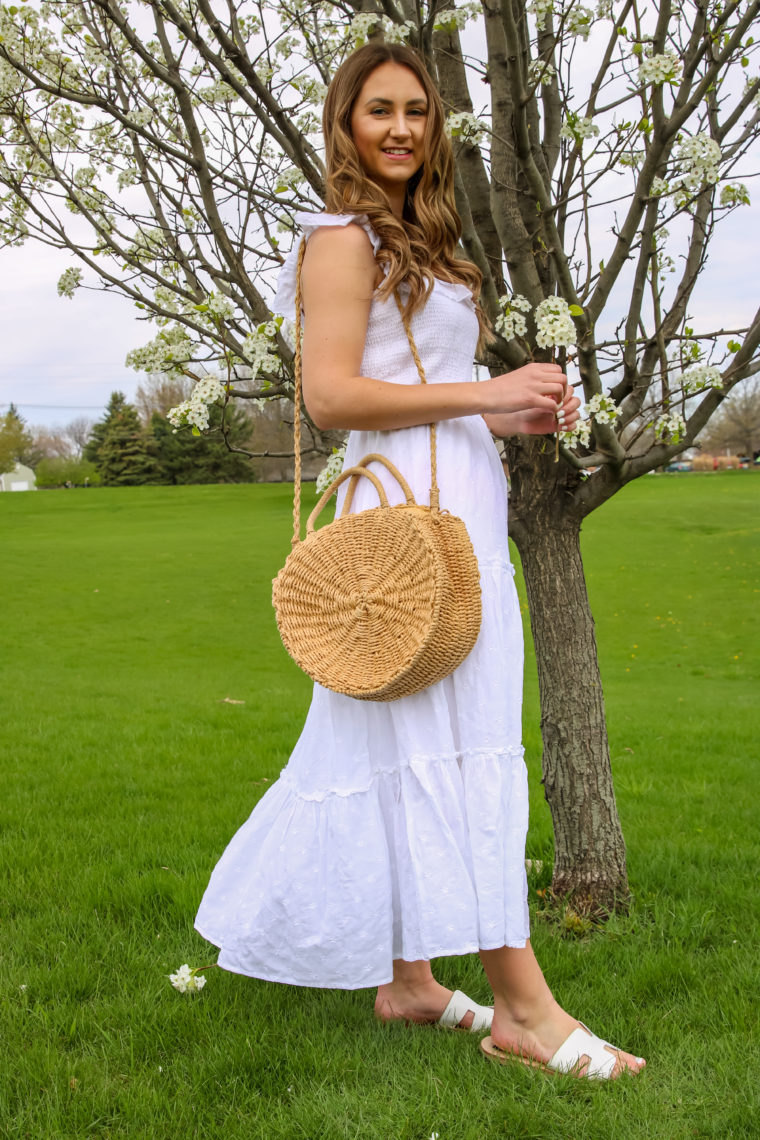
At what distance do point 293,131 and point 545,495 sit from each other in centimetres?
128

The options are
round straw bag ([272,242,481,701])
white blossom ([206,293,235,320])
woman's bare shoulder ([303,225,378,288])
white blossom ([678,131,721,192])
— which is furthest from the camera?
white blossom ([206,293,235,320])

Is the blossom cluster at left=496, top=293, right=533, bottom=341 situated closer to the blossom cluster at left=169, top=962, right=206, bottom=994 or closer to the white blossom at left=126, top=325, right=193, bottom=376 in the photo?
the white blossom at left=126, top=325, right=193, bottom=376

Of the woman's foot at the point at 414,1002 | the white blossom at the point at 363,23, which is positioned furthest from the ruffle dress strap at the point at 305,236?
the woman's foot at the point at 414,1002

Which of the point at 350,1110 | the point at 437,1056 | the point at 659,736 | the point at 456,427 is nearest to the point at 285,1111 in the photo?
the point at 350,1110

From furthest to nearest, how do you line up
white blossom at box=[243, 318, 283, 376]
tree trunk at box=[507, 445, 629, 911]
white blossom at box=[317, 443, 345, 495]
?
1. tree trunk at box=[507, 445, 629, 911]
2. white blossom at box=[317, 443, 345, 495]
3. white blossom at box=[243, 318, 283, 376]

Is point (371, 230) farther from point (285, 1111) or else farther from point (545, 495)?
point (285, 1111)

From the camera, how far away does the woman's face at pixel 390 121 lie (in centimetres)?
194

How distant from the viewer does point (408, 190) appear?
6.82ft

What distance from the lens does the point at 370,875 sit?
74.0 inches

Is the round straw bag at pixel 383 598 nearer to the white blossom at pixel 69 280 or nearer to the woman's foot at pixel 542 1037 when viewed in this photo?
the woman's foot at pixel 542 1037

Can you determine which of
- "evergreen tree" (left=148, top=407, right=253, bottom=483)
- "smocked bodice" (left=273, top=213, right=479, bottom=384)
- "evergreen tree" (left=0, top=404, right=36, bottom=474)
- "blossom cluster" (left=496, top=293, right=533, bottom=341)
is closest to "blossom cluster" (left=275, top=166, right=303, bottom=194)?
"blossom cluster" (left=496, top=293, right=533, bottom=341)

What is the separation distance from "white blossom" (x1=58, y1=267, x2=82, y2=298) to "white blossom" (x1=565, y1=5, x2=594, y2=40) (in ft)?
6.77

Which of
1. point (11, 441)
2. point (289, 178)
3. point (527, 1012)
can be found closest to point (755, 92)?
point (289, 178)

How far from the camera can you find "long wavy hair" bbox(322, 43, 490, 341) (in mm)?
1925
